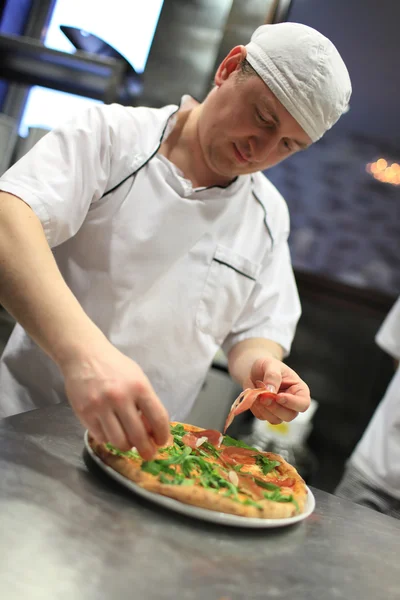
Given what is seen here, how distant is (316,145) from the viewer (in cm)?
391

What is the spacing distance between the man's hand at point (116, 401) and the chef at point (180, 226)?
0.17 m

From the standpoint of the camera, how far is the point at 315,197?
12.8 feet

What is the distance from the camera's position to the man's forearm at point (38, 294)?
84cm

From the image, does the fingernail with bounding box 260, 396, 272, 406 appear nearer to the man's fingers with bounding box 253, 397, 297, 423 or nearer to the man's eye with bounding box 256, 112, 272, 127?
the man's fingers with bounding box 253, 397, 297, 423

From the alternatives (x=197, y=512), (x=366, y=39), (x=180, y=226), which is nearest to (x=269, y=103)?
(x=180, y=226)

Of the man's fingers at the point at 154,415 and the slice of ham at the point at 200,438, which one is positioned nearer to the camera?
the man's fingers at the point at 154,415

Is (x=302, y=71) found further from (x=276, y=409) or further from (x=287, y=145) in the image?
(x=276, y=409)

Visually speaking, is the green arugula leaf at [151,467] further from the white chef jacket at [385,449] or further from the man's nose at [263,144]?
the white chef jacket at [385,449]

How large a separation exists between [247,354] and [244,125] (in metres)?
0.53

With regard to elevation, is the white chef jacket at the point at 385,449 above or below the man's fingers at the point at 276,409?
below

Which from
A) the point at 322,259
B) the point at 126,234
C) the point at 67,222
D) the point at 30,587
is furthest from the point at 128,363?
the point at 322,259

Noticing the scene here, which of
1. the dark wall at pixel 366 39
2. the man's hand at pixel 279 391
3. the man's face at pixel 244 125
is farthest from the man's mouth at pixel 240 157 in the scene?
the dark wall at pixel 366 39

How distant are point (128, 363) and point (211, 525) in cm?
24

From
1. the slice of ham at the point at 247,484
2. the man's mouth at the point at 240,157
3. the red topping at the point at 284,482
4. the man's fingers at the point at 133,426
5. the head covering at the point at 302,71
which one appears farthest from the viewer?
the man's mouth at the point at 240,157
